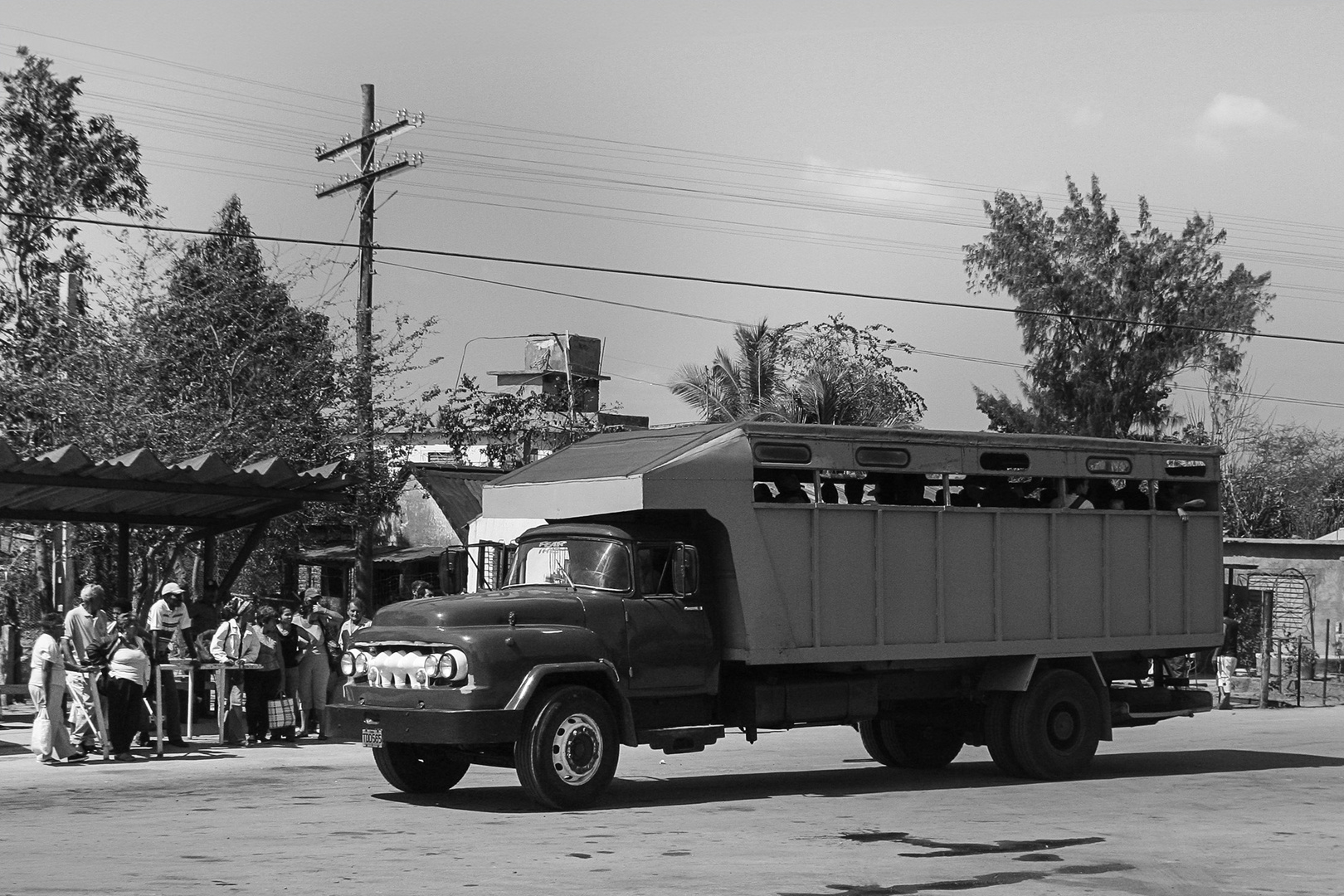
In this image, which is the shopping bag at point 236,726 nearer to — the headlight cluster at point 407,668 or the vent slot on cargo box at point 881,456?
the headlight cluster at point 407,668

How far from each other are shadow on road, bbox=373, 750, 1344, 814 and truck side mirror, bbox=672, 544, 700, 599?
A: 1.69 meters

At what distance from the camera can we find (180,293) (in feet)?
97.8

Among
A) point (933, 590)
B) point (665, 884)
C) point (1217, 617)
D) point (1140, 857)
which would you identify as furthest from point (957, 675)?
point (665, 884)

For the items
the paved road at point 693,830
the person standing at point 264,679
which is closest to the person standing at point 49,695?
the paved road at point 693,830

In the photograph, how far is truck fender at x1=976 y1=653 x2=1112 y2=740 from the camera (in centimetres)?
1498

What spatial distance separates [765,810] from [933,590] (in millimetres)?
2890

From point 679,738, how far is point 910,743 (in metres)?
3.85

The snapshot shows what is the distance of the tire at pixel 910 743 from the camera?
1600cm

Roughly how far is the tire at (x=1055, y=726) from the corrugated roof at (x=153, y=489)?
8.88m

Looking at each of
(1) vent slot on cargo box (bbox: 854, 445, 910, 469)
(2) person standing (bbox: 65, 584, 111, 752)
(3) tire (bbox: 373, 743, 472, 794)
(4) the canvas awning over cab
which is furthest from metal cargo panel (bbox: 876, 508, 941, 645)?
(2) person standing (bbox: 65, 584, 111, 752)

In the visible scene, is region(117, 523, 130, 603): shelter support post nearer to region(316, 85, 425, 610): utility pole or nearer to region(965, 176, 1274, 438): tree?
region(316, 85, 425, 610): utility pole

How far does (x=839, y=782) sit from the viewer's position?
15.0 meters

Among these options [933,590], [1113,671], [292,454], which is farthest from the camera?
[292,454]

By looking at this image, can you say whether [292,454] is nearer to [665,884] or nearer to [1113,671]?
[1113,671]
